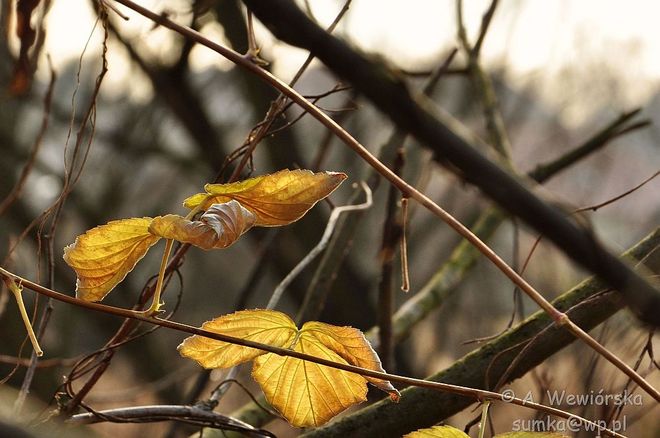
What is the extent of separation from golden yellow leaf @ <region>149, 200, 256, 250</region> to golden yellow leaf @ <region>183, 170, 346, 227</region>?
0.03 meters

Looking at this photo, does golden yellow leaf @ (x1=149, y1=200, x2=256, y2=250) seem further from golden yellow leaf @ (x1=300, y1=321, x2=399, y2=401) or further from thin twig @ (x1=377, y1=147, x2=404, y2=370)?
thin twig @ (x1=377, y1=147, x2=404, y2=370)

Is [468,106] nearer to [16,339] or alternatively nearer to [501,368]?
[16,339]

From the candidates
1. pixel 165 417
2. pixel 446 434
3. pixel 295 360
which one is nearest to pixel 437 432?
pixel 446 434

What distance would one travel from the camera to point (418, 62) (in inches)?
154

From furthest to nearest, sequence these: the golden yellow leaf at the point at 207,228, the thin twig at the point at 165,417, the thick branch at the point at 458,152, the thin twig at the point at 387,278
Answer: the thin twig at the point at 387,278 → the thin twig at the point at 165,417 → the golden yellow leaf at the point at 207,228 → the thick branch at the point at 458,152

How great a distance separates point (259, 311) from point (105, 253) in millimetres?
101

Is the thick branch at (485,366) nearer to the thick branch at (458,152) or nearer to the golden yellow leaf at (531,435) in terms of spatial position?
the golden yellow leaf at (531,435)

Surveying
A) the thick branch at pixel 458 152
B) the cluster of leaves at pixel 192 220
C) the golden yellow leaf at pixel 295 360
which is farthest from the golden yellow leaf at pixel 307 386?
the thick branch at pixel 458 152

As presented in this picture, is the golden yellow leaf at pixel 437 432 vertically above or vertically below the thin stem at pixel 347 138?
below

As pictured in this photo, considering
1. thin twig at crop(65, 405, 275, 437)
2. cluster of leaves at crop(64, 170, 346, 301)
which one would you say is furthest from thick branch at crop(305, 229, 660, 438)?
cluster of leaves at crop(64, 170, 346, 301)

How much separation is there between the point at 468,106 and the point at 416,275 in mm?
1055

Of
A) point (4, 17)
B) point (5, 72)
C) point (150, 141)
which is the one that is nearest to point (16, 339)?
point (5, 72)

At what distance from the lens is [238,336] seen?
0.51m

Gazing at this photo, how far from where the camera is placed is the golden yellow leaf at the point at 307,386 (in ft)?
1.70
